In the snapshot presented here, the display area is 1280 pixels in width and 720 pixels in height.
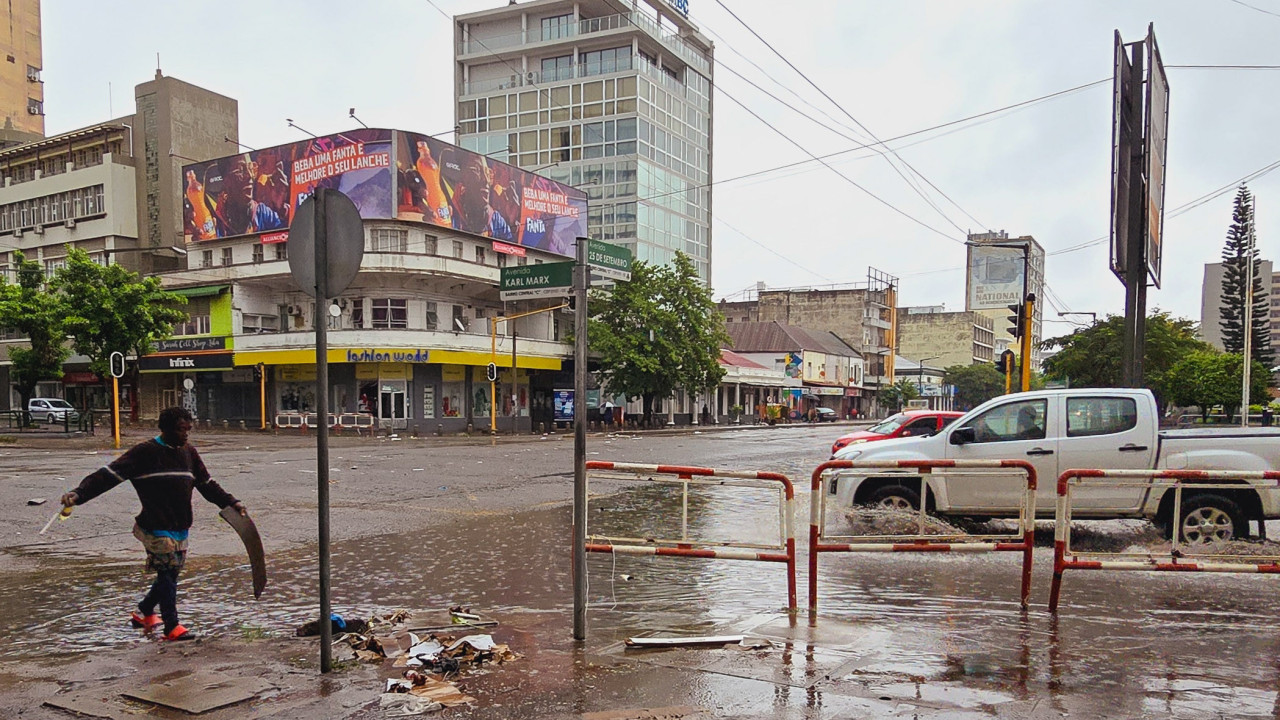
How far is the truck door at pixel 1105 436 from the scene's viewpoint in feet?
30.7

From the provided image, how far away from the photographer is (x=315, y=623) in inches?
226

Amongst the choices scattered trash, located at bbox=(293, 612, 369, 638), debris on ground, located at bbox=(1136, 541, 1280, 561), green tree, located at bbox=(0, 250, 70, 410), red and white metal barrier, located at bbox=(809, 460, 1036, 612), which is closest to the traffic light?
debris on ground, located at bbox=(1136, 541, 1280, 561)

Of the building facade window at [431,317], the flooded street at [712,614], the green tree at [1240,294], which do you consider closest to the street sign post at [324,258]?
the flooded street at [712,614]

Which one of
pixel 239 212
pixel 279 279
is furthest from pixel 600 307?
pixel 239 212

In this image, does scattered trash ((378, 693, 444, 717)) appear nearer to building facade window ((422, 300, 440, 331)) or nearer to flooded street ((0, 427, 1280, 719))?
flooded street ((0, 427, 1280, 719))

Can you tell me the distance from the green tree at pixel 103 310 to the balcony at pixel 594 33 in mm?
36071

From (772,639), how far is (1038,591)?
2925 mm

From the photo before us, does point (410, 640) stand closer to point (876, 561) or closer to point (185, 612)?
point (185, 612)

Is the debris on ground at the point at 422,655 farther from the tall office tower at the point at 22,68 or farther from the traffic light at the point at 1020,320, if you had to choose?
the tall office tower at the point at 22,68

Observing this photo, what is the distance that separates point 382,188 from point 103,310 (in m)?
12.7

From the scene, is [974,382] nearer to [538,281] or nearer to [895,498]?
[895,498]

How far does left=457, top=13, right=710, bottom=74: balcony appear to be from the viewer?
6372 centimetres

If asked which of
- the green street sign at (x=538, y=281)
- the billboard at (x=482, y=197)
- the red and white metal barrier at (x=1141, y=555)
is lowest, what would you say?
the red and white metal barrier at (x=1141, y=555)

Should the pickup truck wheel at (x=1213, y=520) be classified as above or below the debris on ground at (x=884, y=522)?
above
